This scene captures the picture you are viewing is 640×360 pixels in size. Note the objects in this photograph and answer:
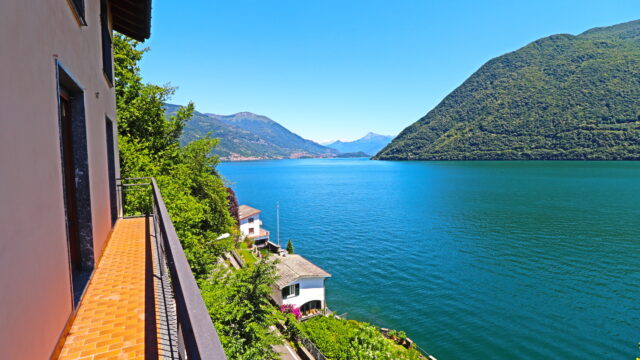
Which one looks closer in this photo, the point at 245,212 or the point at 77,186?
the point at 77,186

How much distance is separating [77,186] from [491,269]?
1494 inches

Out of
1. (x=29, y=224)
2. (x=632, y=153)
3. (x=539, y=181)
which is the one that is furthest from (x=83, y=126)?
(x=632, y=153)

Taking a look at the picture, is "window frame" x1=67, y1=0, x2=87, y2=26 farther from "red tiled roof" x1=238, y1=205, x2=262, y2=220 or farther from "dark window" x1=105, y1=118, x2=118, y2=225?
"red tiled roof" x1=238, y1=205, x2=262, y2=220

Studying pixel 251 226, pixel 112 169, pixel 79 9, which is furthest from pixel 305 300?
pixel 79 9

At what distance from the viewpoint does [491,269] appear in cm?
3456

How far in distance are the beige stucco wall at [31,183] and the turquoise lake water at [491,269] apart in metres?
24.2

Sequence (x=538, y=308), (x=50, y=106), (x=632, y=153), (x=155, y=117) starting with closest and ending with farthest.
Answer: (x=50, y=106) → (x=155, y=117) → (x=538, y=308) → (x=632, y=153)

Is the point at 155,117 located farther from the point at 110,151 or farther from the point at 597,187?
the point at 597,187

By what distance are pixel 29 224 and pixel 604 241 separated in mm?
54039

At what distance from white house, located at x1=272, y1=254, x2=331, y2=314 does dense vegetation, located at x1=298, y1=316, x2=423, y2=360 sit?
229 centimetres

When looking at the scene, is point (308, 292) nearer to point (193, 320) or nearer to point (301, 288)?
point (301, 288)

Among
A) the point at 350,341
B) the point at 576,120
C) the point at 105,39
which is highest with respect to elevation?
the point at 576,120

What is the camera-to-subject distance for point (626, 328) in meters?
23.7

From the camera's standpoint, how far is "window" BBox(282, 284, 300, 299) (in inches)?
1059
